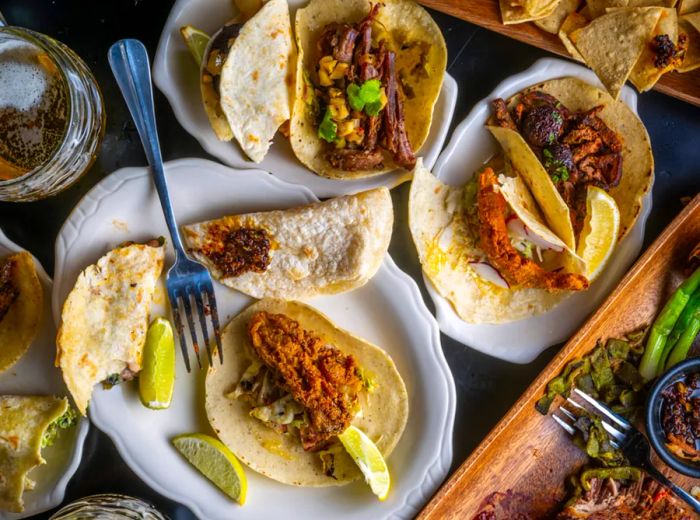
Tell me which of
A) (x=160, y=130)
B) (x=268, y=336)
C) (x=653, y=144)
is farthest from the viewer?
(x=653, y=144)

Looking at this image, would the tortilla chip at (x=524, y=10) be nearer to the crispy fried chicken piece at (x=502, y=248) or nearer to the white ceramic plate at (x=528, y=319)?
the white ceramic plate at (x=528, y=319)

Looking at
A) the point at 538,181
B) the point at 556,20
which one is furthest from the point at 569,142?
the point at 556,20

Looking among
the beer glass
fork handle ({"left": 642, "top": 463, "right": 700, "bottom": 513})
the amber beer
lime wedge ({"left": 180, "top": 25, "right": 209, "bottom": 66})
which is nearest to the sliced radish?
fork handle ({"left": 642, "top": 463, "right": 700, "bottom": 513})

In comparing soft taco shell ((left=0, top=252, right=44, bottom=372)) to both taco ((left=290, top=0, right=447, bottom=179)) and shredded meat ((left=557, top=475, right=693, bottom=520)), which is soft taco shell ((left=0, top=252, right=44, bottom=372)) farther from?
shredded meat ((left=557, top=475, right=693, bottom=520))

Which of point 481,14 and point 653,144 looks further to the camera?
point 653,144

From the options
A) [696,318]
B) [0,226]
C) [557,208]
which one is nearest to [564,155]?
[557,208]

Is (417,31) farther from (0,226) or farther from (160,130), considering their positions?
(0,226)
